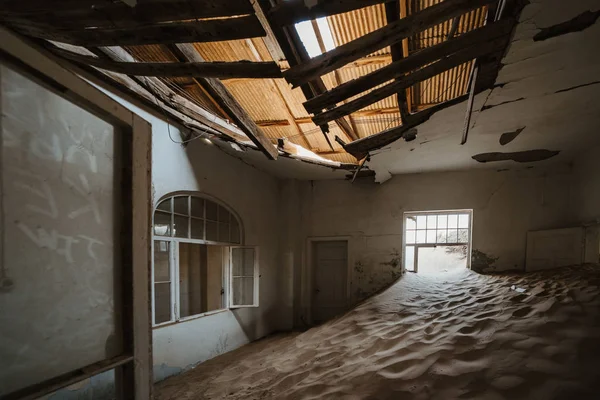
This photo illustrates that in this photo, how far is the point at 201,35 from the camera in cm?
161

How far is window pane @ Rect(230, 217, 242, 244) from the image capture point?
4.84 m

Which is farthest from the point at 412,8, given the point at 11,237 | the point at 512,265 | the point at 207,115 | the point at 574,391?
the point at 512,265

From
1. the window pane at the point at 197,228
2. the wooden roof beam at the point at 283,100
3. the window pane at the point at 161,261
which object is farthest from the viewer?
the window pane at the point at 197,228

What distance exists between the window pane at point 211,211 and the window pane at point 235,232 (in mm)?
427

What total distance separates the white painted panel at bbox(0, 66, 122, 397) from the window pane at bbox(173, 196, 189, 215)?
209cm

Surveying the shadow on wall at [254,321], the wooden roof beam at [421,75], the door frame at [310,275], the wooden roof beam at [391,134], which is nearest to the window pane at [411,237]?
the door frame at [310,275]

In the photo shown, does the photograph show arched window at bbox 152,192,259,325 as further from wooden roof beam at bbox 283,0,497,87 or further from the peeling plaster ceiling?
the peeling plaster ceiling

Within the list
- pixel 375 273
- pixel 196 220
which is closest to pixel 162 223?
pixel 196 220

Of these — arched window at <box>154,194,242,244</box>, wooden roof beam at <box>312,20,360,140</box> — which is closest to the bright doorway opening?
wooden roof beam at <box>312,20,360,140</box>

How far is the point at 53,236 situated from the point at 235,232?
353 centimetres

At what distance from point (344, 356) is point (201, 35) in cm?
299

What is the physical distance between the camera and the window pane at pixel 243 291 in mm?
4719

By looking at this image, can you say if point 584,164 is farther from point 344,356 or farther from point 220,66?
point 220,66

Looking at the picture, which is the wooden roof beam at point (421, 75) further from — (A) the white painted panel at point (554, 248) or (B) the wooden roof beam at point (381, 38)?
(A) the white painted panel at point (554, 248)
